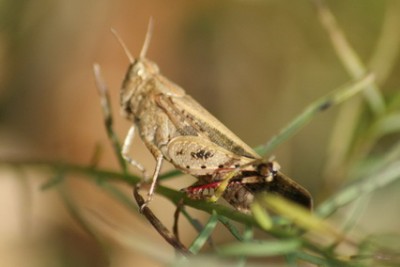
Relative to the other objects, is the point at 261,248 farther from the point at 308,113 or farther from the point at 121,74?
the point at 121,74

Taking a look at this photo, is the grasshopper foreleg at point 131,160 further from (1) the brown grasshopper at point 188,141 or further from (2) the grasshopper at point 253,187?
(2) the grasshopper at point 253,187

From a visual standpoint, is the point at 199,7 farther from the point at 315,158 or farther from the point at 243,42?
the point at 315,158

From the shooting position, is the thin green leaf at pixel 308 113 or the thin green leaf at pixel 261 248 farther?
the thin green leaf at pixel 308 113

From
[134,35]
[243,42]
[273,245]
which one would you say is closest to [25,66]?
[134,35]

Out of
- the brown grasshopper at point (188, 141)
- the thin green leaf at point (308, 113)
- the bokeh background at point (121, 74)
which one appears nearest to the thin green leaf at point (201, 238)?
the brown grasshopper at point (188, 141)

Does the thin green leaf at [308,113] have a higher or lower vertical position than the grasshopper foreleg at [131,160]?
higher

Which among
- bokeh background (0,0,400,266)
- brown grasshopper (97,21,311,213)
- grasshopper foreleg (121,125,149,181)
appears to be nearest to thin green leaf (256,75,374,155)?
brown grasshopper (97,21,311,213)

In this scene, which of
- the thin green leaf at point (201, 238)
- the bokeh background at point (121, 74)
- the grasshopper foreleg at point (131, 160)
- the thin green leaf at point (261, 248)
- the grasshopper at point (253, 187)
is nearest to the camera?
→ the thin green leaf at point (261, 248)

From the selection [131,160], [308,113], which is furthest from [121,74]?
[308,113]
